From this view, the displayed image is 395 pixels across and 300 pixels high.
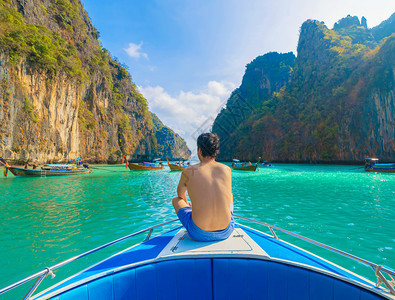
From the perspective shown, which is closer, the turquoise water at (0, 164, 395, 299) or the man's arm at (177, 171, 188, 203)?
the man's arm at (177, 171, 188, 203)

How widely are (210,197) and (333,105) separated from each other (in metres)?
A: 51.4

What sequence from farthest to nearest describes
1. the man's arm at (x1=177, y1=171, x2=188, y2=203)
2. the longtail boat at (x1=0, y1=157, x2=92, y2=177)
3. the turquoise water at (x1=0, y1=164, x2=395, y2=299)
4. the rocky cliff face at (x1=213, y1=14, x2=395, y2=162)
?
1. the rocky cliff face at (x1=213, y1=14, x2=395, y2=162)
2. the longtail boat at (x1=0, y1=157, x2=92, y2=177)
3. the turquoise water at (x1=0, y1=164, x2=395, y2=299)
4. the man's arm at (x1=177, y1=171, x2=188, y2=203)

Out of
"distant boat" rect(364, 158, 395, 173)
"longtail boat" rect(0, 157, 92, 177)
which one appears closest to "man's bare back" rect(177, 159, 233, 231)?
"longtail boat" rect(0, 157, 92, 177)

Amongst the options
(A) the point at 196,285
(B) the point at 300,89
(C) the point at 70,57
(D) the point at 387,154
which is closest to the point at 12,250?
(A) the point at 196,285

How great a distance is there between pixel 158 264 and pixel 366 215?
23.4ft

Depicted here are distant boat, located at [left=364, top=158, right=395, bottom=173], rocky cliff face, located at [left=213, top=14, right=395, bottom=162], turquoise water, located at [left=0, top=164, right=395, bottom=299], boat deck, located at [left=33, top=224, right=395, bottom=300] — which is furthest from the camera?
rocky cliff face, located at [left=213, top=14, right=395, bottom=162]

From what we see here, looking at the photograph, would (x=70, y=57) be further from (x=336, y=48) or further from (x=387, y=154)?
(x=336, y=48)

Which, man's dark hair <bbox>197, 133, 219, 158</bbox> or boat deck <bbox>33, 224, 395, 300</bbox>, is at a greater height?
man's dark hair <bbox>197, 133, 219, 158</bbox>

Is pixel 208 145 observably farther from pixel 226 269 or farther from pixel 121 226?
pixel 121 226

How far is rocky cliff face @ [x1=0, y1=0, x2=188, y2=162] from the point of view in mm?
19859

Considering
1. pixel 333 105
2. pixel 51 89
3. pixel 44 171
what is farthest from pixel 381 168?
pixel 51 89

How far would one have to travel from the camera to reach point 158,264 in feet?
5.24

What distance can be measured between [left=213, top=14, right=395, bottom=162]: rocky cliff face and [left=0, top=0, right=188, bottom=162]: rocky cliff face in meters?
45.9

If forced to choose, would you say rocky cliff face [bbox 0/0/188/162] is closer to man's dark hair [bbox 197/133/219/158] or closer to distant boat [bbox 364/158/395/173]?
man's dark hair [bbox 197/133/219/158]
